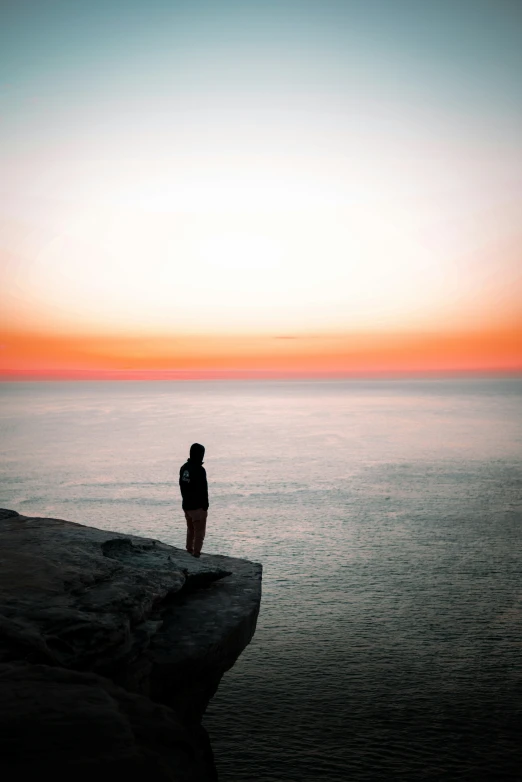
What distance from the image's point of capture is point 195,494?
1568cm

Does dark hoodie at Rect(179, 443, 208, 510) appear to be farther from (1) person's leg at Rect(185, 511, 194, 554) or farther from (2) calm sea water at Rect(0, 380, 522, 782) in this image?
(2) calm sea water at Rect(0, 380, 522, 782)

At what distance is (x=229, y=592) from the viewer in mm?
13734

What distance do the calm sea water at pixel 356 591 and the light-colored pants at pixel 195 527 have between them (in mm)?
3012

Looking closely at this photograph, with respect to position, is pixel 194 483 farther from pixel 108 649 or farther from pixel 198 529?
pixel 108 649

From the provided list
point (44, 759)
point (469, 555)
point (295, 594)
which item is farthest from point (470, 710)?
point (469, 555)

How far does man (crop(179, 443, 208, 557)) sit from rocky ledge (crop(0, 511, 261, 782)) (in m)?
1.24

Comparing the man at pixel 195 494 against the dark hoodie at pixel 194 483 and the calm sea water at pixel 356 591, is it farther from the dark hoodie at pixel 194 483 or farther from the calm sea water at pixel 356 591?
the calm sea water at pixel 356 591

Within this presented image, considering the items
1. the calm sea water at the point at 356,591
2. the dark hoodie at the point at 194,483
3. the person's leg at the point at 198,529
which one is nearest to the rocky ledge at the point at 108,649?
the person's leg at the point at 198,529

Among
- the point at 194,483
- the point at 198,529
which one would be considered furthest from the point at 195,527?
the point at 194,483

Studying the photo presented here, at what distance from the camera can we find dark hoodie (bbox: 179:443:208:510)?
15.4 metres

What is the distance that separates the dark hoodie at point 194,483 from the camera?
50.5ft

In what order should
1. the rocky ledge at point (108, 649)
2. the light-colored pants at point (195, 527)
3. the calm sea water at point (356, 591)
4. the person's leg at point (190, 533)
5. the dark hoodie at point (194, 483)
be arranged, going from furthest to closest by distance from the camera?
the person's leg at point (190, 533), the light-colored pants at point (195, 527), the dark hoodie at point (194, 483), the calm sea water at point (356, 591), the rocky ledge at point (108, 649)

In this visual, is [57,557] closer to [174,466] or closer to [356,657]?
[356,657]

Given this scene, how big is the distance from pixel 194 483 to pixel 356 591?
26.6ft
